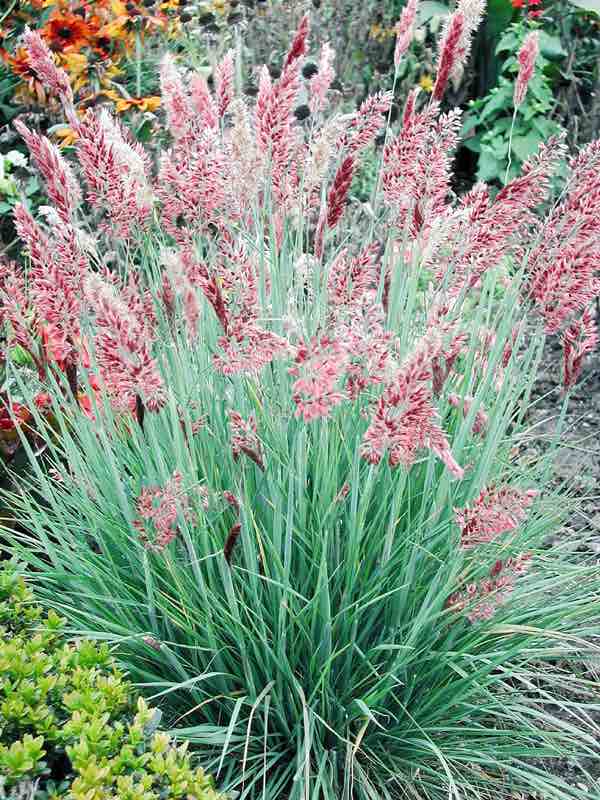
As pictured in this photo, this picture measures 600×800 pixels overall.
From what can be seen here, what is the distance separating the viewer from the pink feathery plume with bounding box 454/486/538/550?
172 centimetres

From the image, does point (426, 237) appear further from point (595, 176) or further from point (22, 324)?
point (22, 324)

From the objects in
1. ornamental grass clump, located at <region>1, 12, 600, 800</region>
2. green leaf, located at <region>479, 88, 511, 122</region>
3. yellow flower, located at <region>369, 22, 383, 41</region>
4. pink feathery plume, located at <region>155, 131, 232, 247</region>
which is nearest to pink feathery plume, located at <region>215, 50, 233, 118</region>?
ornamental grass clump, located at <region>1, 12, 600, 800</region>

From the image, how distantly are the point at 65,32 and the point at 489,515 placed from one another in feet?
13.8

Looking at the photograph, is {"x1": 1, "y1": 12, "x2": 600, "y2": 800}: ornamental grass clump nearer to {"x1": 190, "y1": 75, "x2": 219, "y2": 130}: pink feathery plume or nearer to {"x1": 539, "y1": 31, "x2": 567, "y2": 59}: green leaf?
{"x1": 190, "y1": 75, "x2": 219, "y2": 130}: pink feathery plume

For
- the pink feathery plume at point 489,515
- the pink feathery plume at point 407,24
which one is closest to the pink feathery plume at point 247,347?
the pink feathery plume at point 489,515

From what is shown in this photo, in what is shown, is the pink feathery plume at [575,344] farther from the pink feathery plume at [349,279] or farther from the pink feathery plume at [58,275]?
the pink feathery plume at [58,275]

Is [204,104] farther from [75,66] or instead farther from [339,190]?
[75,66]

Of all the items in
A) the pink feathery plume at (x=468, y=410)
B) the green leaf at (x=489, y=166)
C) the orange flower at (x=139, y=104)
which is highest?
the orange flower at (x=139, y=104)

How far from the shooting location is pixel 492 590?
79.5 inches

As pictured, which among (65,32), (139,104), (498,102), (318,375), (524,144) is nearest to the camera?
(318,375)

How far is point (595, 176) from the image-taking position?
6.23 feet

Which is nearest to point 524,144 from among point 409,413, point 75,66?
point 75,66

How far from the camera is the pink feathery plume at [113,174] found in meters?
1.80

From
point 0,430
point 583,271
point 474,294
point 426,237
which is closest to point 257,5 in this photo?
point 474,294
